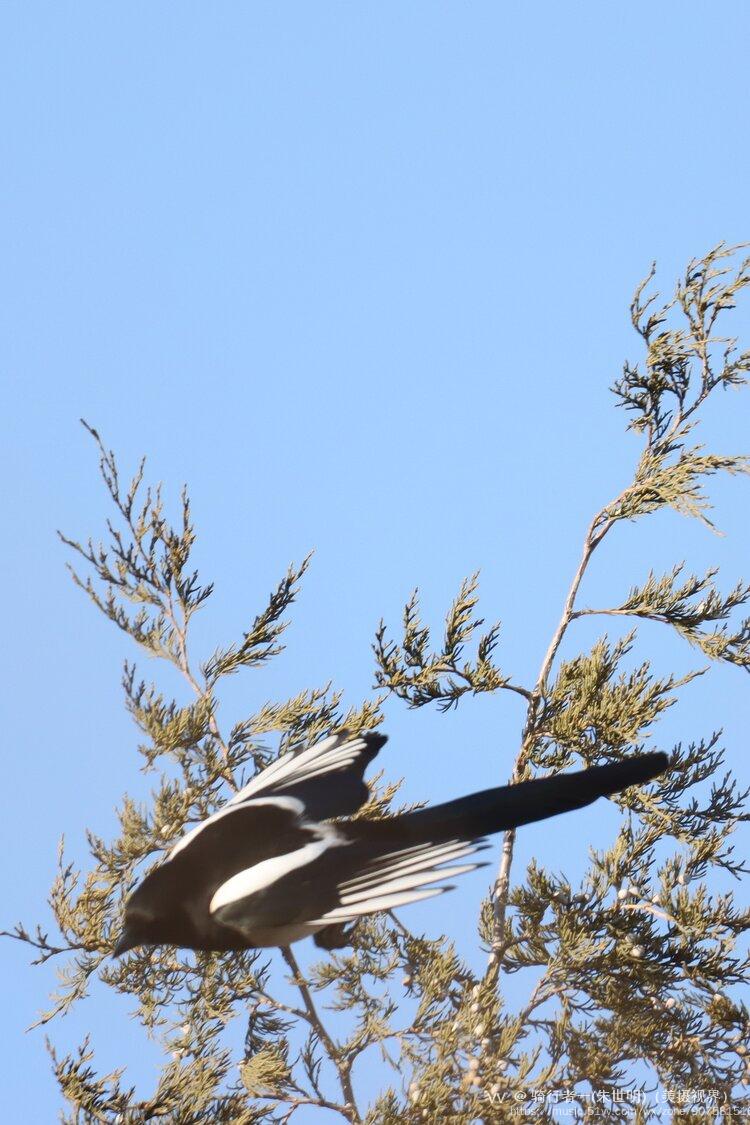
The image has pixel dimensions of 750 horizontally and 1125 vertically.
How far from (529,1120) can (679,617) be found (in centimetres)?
127

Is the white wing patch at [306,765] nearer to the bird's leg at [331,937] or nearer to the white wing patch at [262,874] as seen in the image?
the white wing patch at [262,874]

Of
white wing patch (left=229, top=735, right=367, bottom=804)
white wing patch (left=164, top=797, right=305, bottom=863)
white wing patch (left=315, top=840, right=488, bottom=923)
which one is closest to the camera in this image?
white wing patch (left=315, top=840, right=488, bottom=923)

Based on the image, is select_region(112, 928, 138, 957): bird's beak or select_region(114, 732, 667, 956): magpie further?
select_region(112, 928, 138, 957): bird's beak

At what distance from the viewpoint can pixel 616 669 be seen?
118 inches

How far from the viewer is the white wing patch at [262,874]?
233 centimetres

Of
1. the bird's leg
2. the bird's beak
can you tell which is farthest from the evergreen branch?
the bird's beak

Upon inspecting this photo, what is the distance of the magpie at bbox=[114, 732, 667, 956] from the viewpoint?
2.29 meters

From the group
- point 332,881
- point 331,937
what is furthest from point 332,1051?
point 332,881

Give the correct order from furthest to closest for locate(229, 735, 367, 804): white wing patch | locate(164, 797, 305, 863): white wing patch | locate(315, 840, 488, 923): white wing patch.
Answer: locate(229, 735, 367, 804): white wing patch < locate(164, 797, 305, 863): white wing patch < locate(315, 840, 488, 923): white wing patch

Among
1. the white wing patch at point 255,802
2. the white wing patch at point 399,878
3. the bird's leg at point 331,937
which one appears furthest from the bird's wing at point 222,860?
the bird's leg at point 331,937

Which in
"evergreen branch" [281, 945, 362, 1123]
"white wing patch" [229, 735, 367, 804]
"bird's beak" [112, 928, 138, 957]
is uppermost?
"white wing patch" [229, 735, 367, 804]

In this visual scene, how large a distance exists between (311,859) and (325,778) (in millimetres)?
221

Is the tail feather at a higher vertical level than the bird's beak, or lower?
lower

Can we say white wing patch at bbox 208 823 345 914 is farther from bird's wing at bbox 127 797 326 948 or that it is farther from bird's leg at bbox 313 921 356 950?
bird's leg at bbox 313 921 356 950
